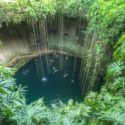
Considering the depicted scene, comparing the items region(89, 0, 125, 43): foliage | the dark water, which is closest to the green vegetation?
region(89, 0, 125, 43): foliage

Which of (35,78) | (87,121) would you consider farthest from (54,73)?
(87,121)

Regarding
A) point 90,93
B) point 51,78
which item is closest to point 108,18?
point 90,93

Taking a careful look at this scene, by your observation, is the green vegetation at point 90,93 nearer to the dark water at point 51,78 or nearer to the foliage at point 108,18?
the foliage at point 108,18

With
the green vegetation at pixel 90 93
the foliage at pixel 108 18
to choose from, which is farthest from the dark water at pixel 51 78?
the foliage at pixel 108 18

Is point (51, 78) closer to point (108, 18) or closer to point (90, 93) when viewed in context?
point (108, 18)

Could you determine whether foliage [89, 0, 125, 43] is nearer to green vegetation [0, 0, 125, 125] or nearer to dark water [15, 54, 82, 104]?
green vegetation [0, 0, 125, 125]
